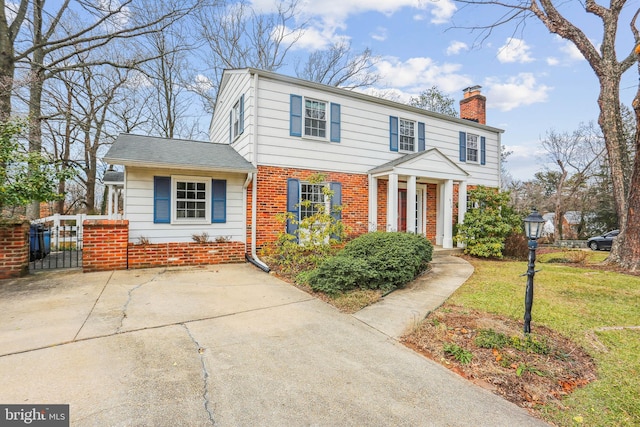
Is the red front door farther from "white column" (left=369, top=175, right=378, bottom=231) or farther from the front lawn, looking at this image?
the front lawn

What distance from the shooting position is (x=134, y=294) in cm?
508

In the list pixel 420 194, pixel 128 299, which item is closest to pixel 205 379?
pixel 128 299

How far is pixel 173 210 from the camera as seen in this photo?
25.2 ft

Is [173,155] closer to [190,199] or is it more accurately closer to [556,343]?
[190,199]

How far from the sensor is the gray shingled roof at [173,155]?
705cm

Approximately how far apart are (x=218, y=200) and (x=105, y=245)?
2.77 m

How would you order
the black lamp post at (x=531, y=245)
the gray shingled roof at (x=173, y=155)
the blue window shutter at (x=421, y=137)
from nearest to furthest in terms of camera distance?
the black lamp post at (x=531, y=245) → the gray shingled roof at (x=173, y=155) → the blue window shutter at (x=421, y=137)

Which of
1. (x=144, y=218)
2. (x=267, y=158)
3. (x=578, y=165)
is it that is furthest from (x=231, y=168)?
(x=578, y=165)

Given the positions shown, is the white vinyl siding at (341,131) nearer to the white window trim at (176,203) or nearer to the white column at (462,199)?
the white window trim at (176,203)

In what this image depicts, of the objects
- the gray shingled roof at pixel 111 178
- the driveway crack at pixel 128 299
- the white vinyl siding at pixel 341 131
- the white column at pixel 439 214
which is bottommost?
the driveway crack at pixel 128 299

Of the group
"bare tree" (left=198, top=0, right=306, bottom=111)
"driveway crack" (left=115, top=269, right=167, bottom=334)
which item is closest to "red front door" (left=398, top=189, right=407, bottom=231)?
"driveway crack" (left=115, top=269, right=167, bottom=334)

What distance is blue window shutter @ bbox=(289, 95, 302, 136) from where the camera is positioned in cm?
872

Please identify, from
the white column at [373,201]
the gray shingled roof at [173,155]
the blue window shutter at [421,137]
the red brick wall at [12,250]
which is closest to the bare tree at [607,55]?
the blue window shutter at [421,137]

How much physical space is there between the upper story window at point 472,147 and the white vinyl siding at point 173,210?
31.3 feet
